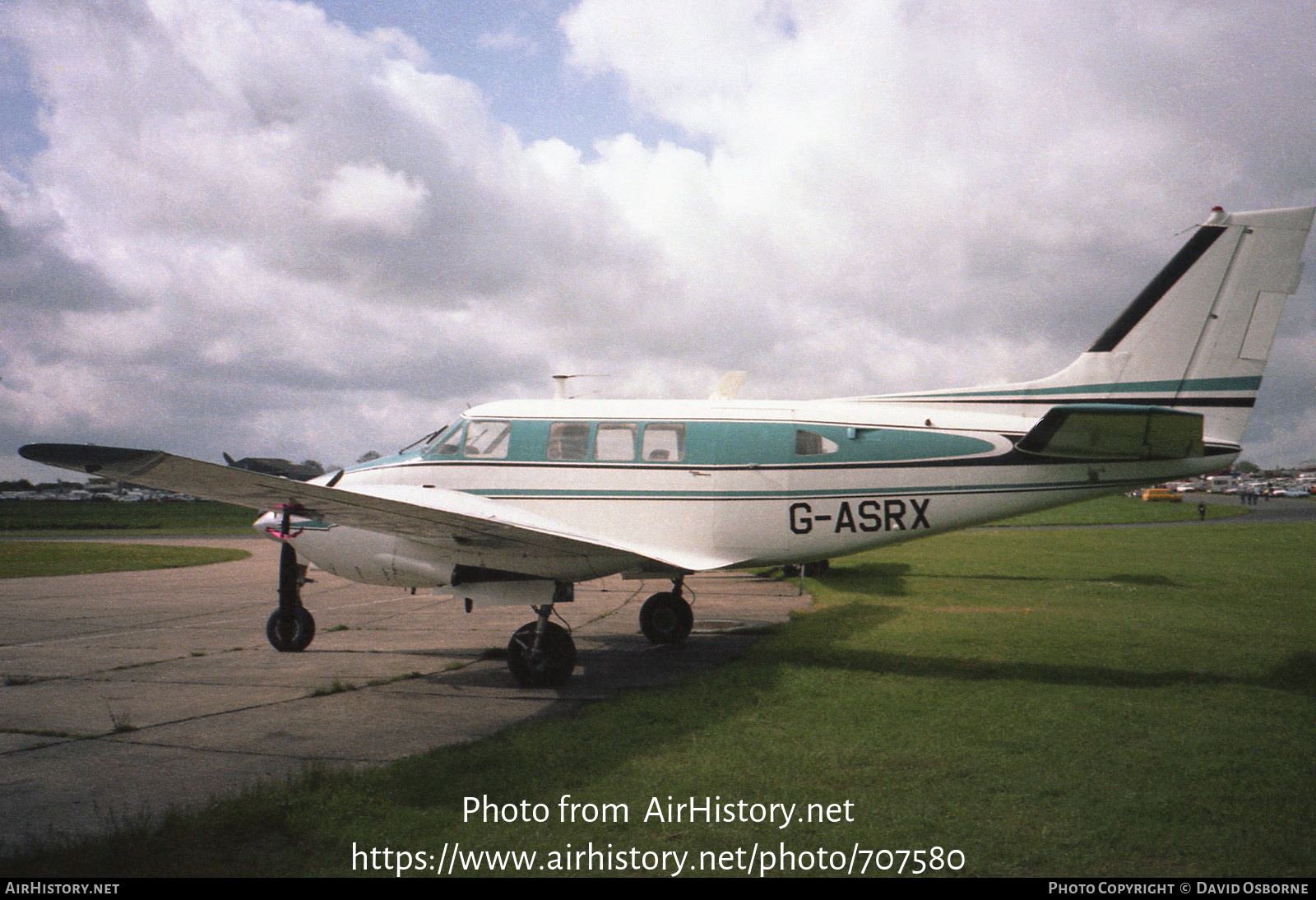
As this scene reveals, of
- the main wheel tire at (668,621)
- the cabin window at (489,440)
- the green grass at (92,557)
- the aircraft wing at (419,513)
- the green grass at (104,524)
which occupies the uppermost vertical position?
the cabin window at (489,440)

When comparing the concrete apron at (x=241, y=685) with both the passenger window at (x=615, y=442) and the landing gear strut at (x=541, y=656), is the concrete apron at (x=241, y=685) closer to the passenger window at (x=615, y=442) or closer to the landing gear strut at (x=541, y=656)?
the landing gear strut at (x=541, y=656)

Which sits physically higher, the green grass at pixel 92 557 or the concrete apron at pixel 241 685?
the concrete apron at pixel 241 685

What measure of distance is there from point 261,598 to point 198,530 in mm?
40636

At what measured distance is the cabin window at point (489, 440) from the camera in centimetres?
1045

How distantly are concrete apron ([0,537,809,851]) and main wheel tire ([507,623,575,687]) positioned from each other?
0.50 feet

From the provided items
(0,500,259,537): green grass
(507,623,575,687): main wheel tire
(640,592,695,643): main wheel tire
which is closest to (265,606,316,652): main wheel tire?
(507,623,575,687): main wheel tire

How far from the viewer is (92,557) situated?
28688 millimetres

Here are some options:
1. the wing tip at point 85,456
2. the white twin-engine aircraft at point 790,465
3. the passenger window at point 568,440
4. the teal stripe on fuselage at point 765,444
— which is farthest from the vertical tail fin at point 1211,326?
the wing tip at point 85,456

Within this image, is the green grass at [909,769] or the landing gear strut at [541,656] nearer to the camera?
the green grass at [909,769]

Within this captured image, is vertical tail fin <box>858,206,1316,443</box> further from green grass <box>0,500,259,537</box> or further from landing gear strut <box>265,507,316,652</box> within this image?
green grass <box>0,500,259,537</box>

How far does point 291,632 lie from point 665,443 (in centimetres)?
592

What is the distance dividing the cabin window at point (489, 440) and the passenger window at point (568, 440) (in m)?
0.62

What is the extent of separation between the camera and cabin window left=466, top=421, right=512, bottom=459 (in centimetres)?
1045
